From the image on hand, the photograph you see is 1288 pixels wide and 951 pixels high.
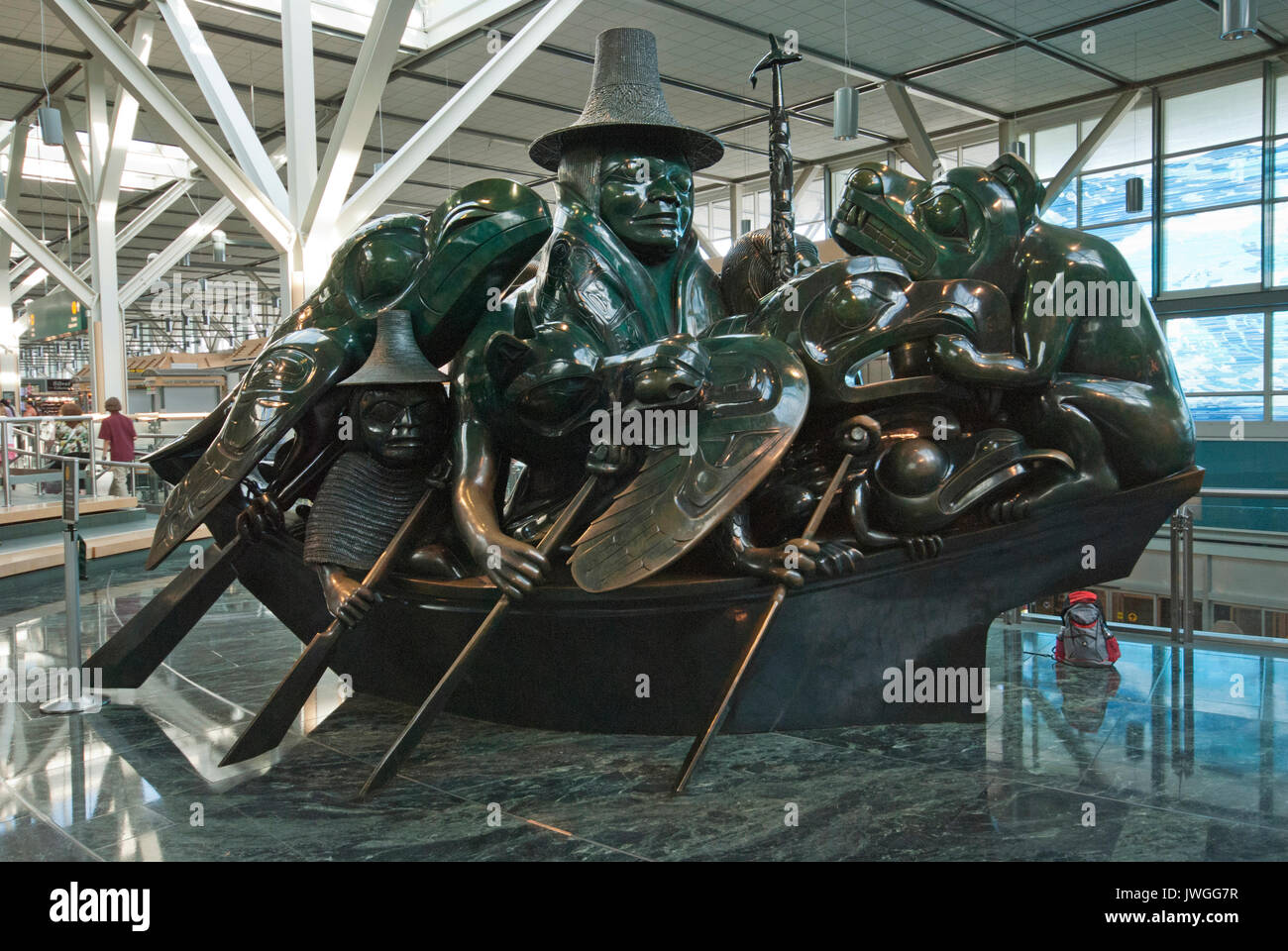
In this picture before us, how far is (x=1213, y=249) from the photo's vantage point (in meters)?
16.2

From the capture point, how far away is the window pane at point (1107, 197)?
55.1 feet

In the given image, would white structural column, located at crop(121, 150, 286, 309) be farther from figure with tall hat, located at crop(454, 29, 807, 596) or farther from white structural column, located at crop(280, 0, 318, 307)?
figure with tall hat, located at crop(454, 29, 807, 596)

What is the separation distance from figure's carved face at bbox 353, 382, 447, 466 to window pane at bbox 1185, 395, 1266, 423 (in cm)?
1499

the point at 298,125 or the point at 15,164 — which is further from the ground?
the point at 15,164

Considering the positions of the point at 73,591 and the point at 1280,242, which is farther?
the point at 1280,242

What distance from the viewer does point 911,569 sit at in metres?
3.65

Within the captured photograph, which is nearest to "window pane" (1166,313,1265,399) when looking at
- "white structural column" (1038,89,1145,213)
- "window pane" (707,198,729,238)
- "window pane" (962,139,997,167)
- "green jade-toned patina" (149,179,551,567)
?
"white structural column" (1038,89,1145,213)

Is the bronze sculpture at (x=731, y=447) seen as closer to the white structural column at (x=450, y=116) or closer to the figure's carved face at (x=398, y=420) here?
the figure's carved face at (x=398, y=420)

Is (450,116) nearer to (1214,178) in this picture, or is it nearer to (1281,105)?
(1214,178)

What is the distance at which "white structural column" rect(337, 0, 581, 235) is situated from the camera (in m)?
9.11

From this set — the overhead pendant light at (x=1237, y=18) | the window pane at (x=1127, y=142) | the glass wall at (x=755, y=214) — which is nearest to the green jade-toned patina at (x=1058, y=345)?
the overhead pendant light at (x=1237, y=18)

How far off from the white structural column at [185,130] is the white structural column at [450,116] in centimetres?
66

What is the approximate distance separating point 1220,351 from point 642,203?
14982 mm

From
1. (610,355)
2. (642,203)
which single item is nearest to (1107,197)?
(642,203)
